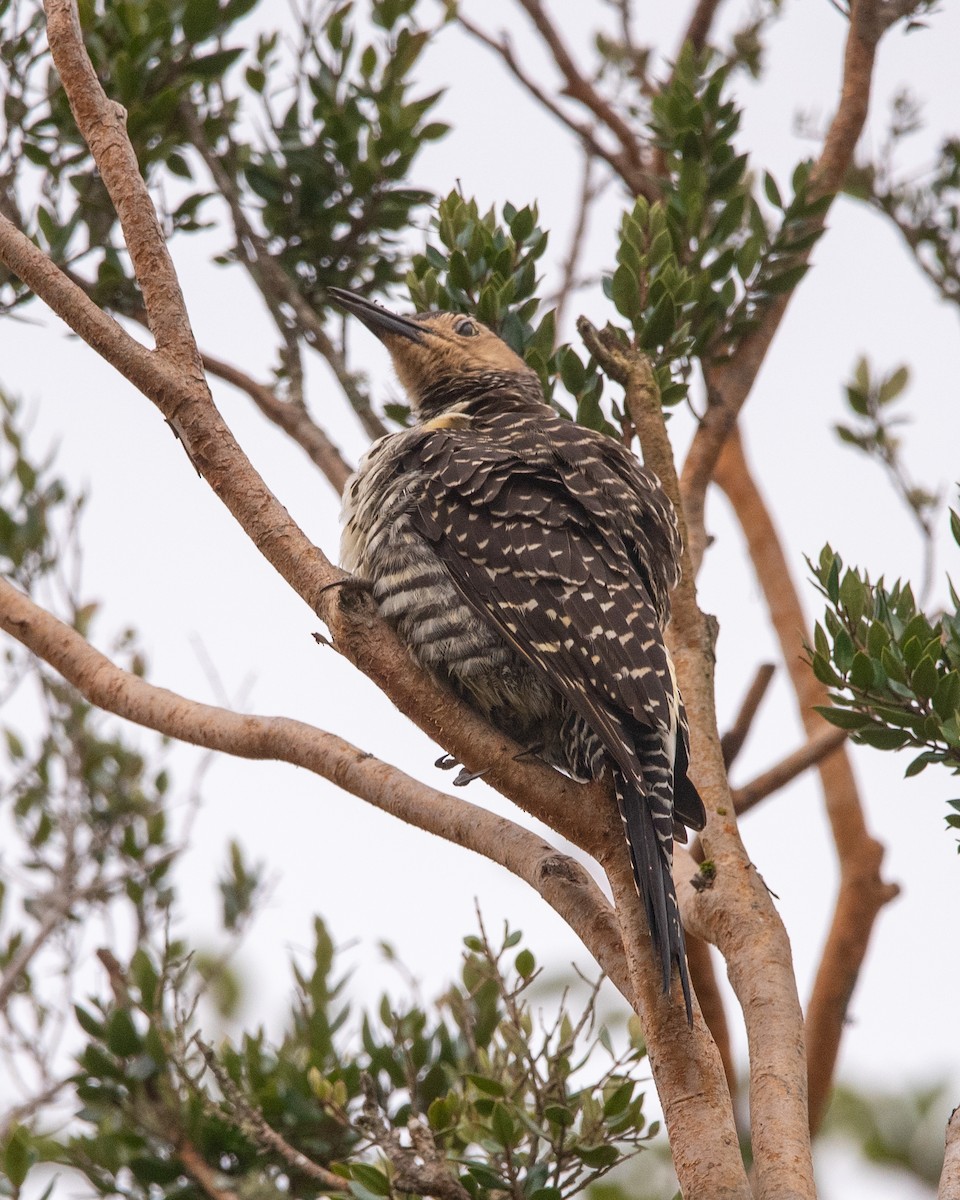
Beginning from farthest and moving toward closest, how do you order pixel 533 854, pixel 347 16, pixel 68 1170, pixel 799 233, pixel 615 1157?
pixel 347 16, pixel 799 233, pixel 68 1170, pixel 615 1157, pixel 533 854

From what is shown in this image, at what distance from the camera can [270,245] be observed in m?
4.85

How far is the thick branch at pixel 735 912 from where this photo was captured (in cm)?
234

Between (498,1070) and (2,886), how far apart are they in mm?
2134

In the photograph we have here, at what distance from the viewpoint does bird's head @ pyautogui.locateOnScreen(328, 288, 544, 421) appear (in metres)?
4.56

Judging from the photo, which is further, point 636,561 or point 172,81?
point 172,81

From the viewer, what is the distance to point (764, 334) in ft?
14.2

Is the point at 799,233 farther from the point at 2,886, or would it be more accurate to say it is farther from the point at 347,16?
the point at 2,886

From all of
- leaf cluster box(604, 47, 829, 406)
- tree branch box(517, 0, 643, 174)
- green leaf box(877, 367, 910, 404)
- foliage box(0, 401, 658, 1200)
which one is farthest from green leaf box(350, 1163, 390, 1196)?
tree branch box(517, 0, 643, 174)

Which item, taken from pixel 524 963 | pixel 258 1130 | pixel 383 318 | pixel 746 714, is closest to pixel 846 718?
pixel 524 963

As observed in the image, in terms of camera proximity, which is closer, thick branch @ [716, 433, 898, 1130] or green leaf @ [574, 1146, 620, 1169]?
green leaf @ [574, 1146, 620, 1169]

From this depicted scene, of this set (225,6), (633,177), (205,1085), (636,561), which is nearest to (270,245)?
(225,6)

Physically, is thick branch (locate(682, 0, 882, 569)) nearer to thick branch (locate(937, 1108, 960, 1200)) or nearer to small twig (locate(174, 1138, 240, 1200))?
thick branch (locate(937, 1108, 960, 1200))

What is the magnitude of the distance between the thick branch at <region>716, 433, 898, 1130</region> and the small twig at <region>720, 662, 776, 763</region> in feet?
0.50

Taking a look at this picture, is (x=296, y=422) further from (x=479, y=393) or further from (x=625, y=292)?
(x=625, y=292)
